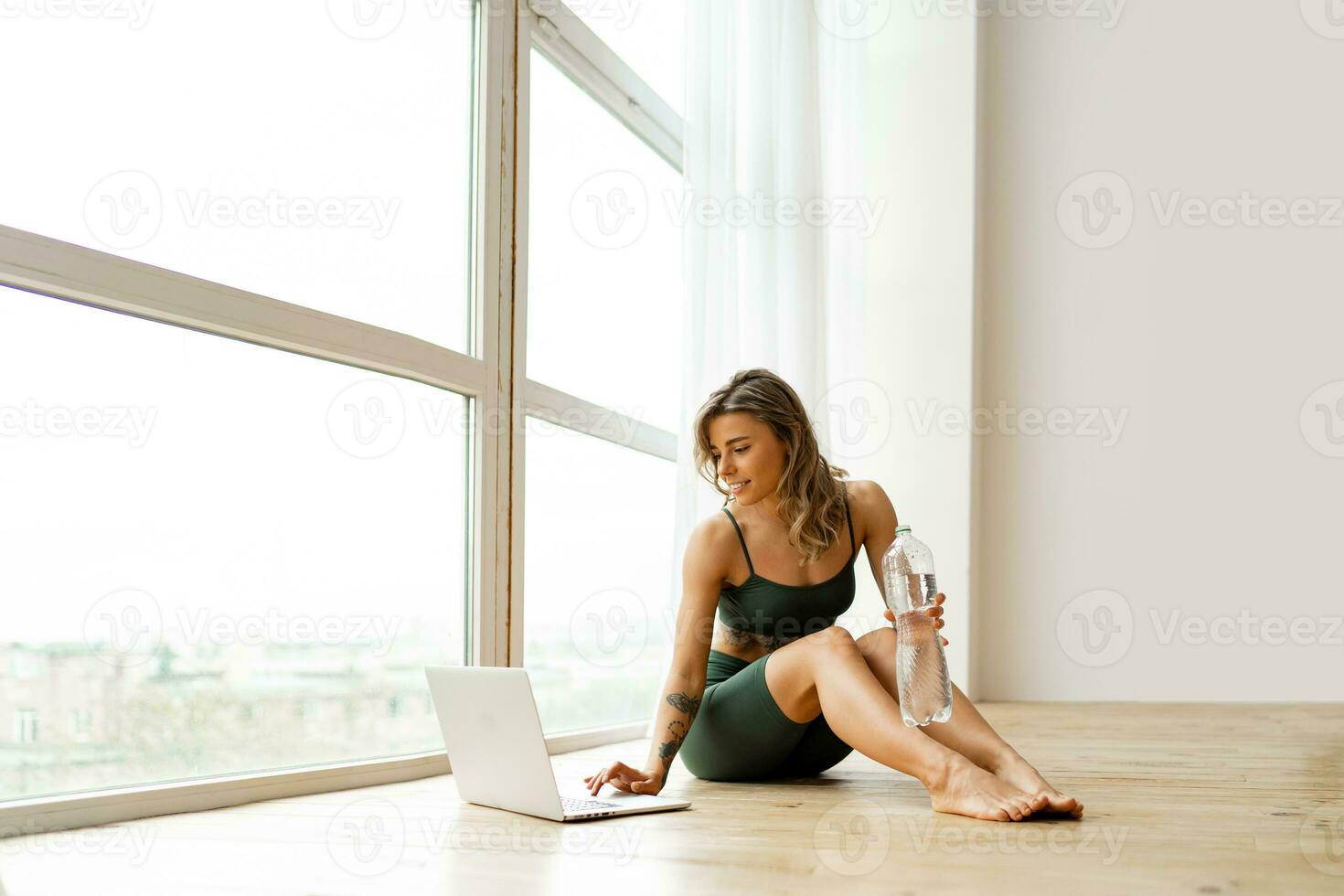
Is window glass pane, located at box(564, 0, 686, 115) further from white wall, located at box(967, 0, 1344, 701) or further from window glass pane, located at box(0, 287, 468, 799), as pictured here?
white wall, located at box(967, 0, 1344, 701)

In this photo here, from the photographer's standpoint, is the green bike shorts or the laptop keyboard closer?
the laptop keyboard

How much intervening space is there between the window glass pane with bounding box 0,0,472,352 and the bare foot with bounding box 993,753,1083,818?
4.35 feet

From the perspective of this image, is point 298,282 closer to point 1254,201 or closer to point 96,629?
point 96,629

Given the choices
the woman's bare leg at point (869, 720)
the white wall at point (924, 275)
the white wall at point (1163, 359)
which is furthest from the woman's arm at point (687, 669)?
the white wall at point (1163, 359)

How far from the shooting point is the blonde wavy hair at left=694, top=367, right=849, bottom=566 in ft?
6.86

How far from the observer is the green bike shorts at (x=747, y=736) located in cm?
200

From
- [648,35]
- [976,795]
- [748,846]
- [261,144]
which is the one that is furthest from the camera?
[648,35]

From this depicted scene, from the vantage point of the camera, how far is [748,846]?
1.49m

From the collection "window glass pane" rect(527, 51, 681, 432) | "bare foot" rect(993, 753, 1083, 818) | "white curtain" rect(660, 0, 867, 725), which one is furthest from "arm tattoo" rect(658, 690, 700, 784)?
"window glass pane" rect(527, 51, 681, 432)

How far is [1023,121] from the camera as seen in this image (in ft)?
15.0

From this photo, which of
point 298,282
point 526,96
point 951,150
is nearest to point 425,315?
point 298,282

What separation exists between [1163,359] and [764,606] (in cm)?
278

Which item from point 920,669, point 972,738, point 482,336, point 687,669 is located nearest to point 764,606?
point 687,669

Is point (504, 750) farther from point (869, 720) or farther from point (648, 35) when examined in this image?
point (648, 35)
